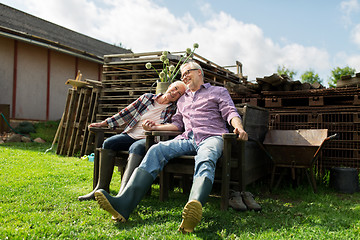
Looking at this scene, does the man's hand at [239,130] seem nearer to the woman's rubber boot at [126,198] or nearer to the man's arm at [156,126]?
the man's arm at [156,126]

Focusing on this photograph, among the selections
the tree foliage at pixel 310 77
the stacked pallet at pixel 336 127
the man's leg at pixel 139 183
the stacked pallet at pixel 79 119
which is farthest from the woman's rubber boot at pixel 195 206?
the tree foliage at pixel 310 77

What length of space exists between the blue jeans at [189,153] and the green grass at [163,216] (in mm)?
472

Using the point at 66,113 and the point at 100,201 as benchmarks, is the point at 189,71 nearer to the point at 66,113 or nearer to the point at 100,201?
the point at 100,201

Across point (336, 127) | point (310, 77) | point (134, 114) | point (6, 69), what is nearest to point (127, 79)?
point (134, 114)

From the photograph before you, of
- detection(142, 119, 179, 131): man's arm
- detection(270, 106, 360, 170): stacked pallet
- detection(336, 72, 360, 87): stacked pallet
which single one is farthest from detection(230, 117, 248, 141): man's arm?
detection(336, 72, 360, 87): stacked pallet

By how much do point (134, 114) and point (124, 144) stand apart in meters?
0.47

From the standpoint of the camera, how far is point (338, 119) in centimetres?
519

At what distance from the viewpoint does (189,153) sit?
355cm

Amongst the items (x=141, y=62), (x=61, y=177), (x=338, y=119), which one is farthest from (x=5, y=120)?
(x=338, y=119)

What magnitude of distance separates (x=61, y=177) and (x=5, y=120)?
25.3ft

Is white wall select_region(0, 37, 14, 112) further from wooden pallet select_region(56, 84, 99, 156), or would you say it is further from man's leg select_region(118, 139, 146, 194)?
man's leg select_region(118, 139, 146, 194)

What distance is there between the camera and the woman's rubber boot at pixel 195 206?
2477mm

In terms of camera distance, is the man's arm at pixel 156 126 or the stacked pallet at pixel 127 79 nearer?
the man's arm at pixel 156 126

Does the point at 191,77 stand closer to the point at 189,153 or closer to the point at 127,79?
the point at 189,153
